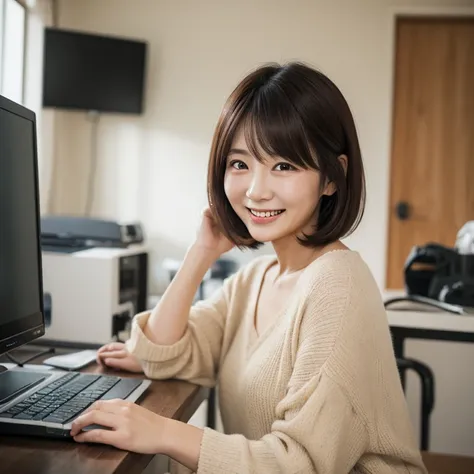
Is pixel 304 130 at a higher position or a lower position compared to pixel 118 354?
higher

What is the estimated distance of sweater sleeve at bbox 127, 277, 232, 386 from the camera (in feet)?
3.99

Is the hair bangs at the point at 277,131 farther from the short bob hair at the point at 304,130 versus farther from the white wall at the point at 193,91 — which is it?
the white wall at the point at 193,91

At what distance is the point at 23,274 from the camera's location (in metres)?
1.07

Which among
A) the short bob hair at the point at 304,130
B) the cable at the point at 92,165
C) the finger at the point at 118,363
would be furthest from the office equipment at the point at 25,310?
the cable at the point at 92,165

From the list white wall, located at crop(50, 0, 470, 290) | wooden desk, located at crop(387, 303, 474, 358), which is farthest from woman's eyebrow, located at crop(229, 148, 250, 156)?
white wall, located at crop(50, 0, 470, 290)

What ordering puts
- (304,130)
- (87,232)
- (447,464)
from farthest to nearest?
1. (87,232)
2. (447,464)
3. (304,130)

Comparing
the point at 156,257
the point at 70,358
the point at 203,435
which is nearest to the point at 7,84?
the point at 156,257

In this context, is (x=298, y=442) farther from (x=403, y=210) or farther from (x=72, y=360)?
(x=403, y=210)

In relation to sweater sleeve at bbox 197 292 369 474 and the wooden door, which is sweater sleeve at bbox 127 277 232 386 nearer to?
sweater sleeve at bbox 197 292 369 474

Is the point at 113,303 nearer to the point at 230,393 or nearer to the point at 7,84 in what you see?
the point at 230,393

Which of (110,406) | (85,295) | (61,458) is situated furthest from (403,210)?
(61,458)

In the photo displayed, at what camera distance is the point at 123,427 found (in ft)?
2.74

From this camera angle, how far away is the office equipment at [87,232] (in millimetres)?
2209

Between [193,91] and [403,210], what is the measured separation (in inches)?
58.6
